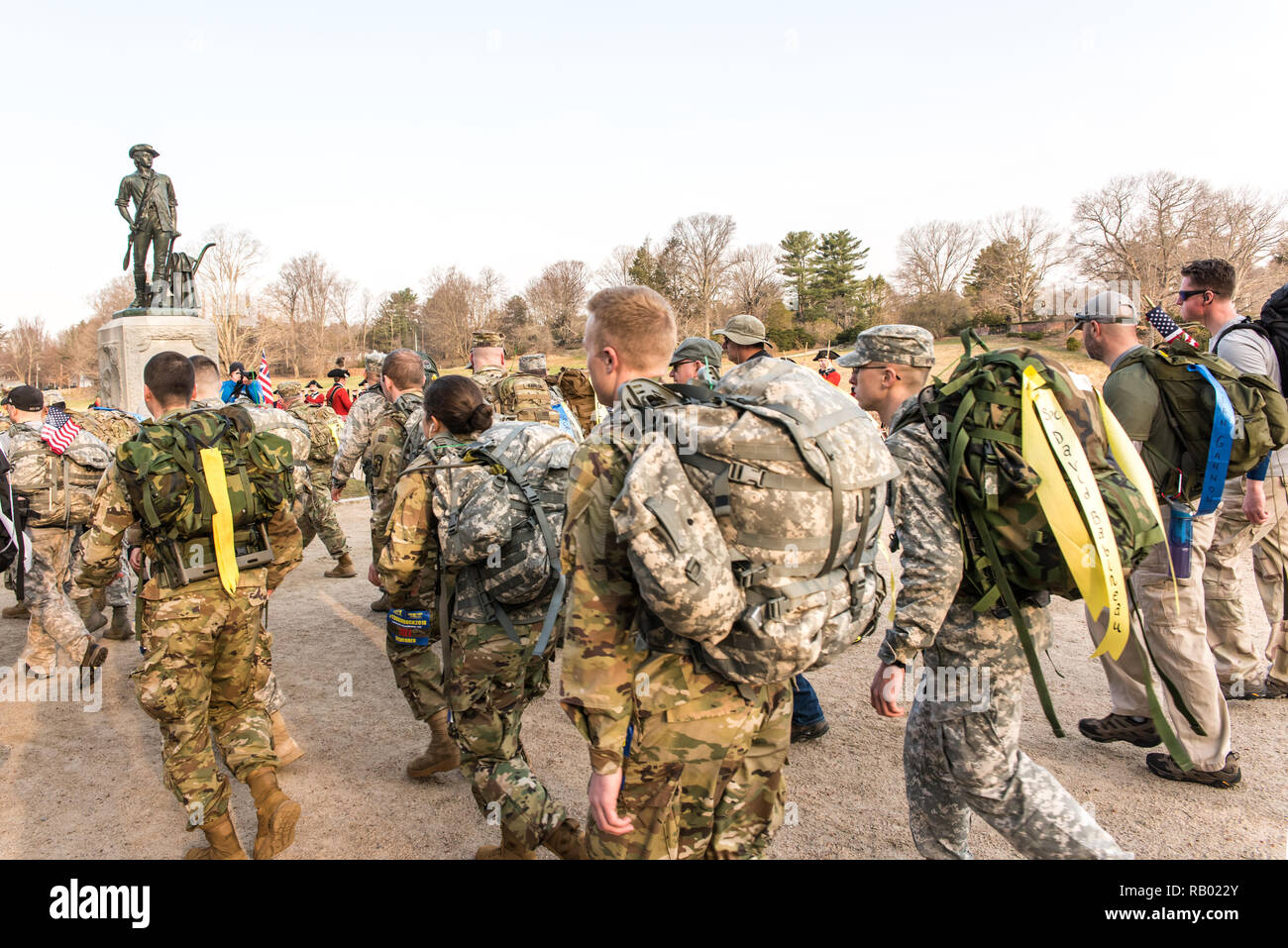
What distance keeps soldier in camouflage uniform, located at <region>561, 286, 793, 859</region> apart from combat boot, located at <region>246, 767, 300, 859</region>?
218 cm

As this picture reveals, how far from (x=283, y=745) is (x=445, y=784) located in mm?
1079

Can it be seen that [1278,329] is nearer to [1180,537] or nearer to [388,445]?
[1180,537]

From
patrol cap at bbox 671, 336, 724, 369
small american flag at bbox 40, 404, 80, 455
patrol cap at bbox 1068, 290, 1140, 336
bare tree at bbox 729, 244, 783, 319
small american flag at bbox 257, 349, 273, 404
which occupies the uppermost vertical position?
bare tree at bbox 729, 244, 783, 319

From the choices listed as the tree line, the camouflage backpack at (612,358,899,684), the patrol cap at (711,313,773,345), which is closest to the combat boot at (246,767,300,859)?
the camouflage backpack at (612,358,899,684)

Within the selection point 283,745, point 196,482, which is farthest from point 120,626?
point 196,482

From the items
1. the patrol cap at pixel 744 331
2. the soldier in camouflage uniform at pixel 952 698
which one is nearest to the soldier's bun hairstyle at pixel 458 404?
the soldier in camouflage uniform at pixel 952 698

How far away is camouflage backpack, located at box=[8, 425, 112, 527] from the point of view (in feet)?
19.6

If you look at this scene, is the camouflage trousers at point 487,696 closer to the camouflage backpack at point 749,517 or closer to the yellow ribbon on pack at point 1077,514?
the camouflage backpack at point 749,517

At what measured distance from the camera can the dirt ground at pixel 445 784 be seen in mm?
3738

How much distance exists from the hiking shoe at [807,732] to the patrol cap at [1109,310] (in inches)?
111

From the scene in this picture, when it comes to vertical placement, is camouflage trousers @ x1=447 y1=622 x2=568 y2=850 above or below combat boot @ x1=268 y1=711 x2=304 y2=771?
above

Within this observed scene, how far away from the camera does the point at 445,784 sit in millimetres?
4418

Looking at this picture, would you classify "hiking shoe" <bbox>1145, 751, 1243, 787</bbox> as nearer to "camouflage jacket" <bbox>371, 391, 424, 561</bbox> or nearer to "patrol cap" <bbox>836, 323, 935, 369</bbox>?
"patrol cap" <bbox>836, 323, 935, 369</bbox>

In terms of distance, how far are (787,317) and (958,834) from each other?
2016 inches
